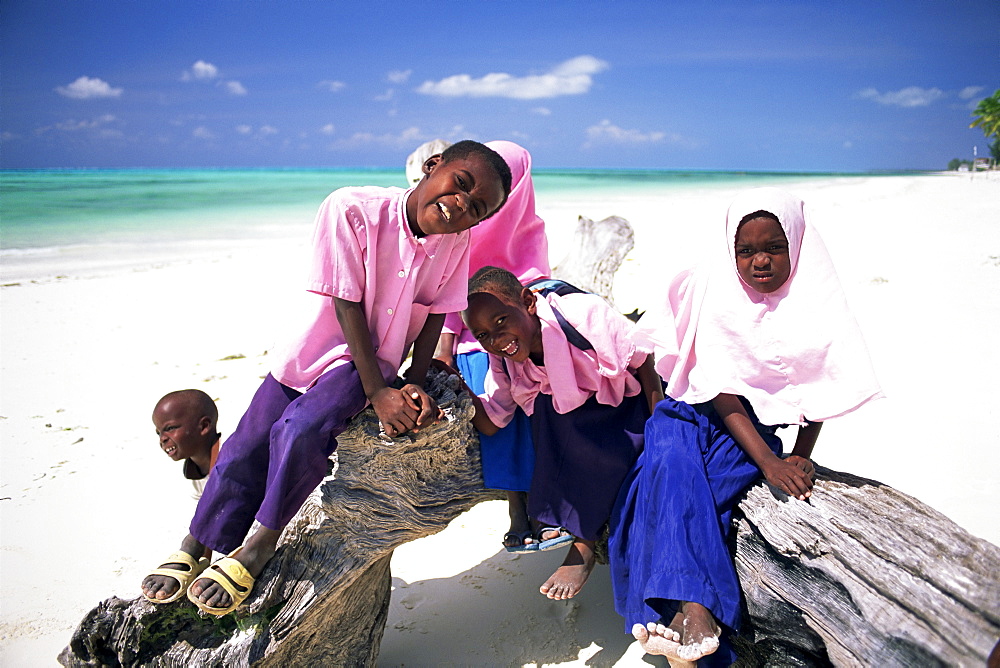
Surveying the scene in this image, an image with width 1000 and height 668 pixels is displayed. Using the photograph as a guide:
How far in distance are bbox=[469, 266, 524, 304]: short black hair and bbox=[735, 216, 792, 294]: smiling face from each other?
2.95 feet

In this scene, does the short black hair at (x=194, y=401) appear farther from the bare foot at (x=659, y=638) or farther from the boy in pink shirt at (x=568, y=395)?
the bare foot at (x=659, y=638)

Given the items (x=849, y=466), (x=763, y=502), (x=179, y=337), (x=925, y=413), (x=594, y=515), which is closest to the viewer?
(x=763, y=502)

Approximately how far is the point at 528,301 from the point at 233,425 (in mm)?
3292

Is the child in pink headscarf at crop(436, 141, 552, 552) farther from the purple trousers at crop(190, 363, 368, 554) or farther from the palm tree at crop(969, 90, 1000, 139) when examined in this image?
the palm tree at crop(969, 90, 1000, 139)

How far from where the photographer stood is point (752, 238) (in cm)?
253

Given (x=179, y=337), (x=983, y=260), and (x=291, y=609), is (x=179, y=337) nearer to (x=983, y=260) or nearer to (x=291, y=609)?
(x=291, y=609)

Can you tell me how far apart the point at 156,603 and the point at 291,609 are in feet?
1.61

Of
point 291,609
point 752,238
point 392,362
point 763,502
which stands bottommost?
point 291,609

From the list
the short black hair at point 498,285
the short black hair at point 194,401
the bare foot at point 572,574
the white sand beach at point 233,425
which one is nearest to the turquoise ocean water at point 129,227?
the white sand beach at point 233,425

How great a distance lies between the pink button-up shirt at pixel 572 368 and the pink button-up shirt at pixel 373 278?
368 mm

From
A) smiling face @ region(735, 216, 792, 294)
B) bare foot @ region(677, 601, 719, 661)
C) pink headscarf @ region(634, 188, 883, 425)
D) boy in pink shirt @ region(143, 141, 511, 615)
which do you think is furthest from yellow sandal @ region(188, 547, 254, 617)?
smiling face @ region(735, 216, 792, 294)

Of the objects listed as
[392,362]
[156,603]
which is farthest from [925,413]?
[156,603]

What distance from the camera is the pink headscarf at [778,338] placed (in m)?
2.44

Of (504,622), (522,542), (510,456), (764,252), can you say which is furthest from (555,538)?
(764,252)
